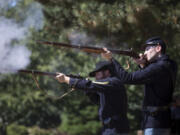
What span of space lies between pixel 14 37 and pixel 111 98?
6073 millimetres

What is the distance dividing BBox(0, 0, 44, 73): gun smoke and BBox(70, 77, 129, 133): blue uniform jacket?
1637 mm

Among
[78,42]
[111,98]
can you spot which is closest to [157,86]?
[111,98]

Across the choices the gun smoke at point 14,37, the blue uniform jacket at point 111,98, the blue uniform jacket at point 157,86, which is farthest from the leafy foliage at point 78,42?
the blue uniform jacket at point 157,86

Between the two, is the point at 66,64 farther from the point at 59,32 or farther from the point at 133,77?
the point at 133,77

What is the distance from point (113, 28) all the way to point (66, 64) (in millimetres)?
5804

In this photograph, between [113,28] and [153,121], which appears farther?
[113,28]

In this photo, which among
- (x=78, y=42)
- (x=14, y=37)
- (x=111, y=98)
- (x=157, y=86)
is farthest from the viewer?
(x=14, y=37)

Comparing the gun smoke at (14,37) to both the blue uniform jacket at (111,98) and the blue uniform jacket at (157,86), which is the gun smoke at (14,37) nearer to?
the blue uniform jacket at (111,98)

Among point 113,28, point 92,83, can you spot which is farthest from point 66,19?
point 92,83

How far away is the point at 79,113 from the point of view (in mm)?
16719

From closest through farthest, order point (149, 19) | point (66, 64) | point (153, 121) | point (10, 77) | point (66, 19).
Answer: point (153, 121)
point (149, 19)
point (66, 19)
point (66, 64)
point (10, 77)

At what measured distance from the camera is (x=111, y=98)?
5.14m

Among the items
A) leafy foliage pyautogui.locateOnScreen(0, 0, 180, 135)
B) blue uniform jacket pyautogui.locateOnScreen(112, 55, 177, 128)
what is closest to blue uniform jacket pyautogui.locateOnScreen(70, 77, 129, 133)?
blue uniform jacket pyautogui.locateOnScreen(112, 55, 177, 128)

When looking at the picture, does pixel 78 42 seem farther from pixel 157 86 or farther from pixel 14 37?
pixel 157 86
